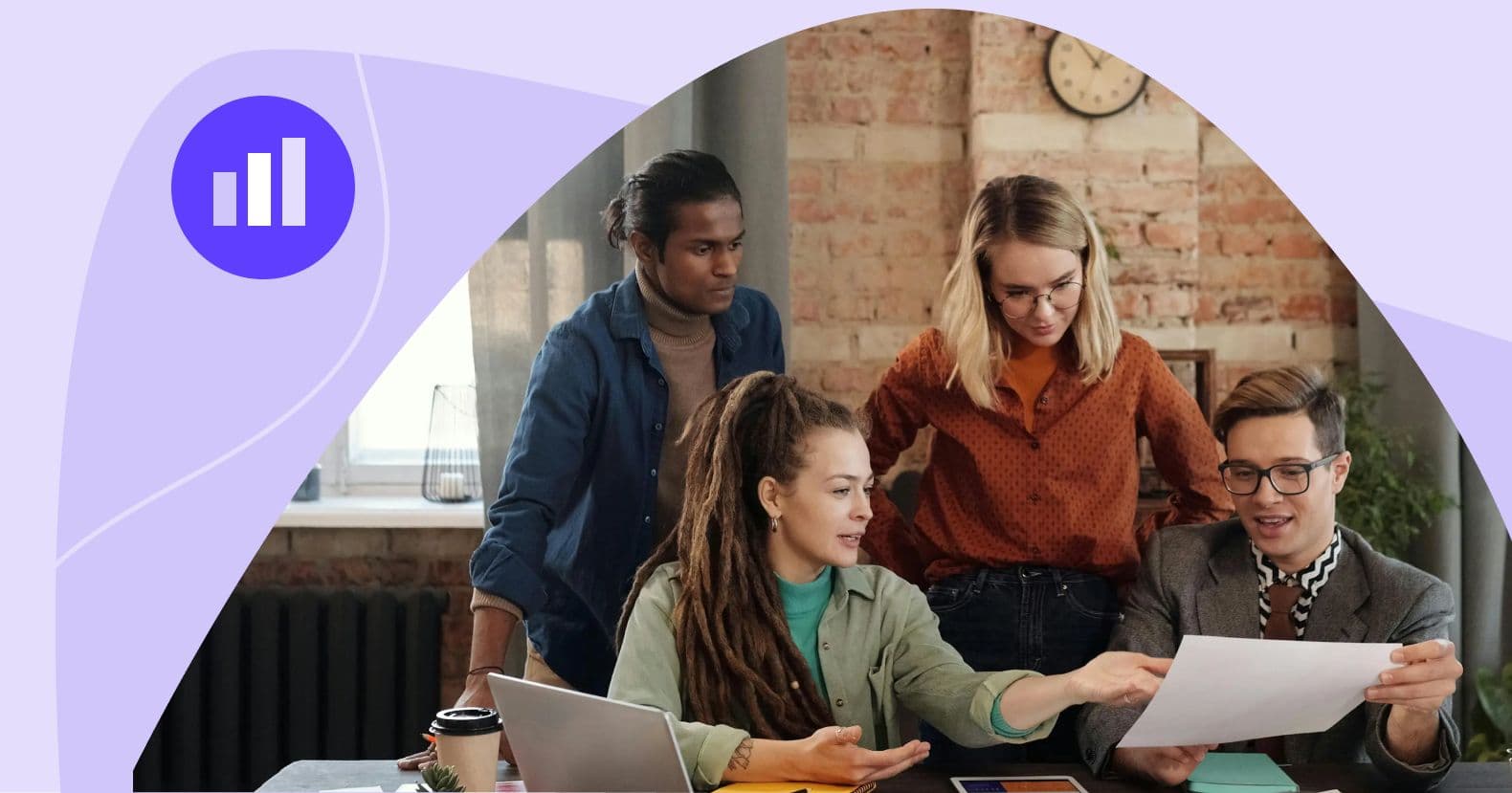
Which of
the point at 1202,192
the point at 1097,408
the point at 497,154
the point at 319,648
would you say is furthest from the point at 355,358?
the point at 1202,192

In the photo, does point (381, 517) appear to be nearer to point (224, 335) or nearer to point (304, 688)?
point (304, 688)

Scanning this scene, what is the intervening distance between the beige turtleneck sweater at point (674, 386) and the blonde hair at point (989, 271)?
361 mm

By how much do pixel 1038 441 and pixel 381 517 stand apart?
178 centimetres

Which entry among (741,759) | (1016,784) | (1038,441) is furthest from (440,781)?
(1038,441)

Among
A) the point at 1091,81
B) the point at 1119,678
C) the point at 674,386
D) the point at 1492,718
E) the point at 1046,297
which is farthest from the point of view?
the point at 1091,81

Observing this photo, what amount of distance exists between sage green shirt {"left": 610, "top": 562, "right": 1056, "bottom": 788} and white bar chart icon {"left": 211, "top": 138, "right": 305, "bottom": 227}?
2.02ft

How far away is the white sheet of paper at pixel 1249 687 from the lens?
141 centimetres

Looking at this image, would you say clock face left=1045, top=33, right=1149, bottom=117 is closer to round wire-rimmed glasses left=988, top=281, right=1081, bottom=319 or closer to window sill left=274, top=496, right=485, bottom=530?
round wire-rimmed glasses left=988, top=281, right=1081, bottom=319

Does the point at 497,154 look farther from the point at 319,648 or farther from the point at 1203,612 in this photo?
the point at 319,648

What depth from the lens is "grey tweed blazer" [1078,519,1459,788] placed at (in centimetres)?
158

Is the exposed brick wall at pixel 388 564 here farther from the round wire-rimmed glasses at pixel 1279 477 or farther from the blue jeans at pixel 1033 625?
the round wire-rimmed glasses at pixel 1279 477

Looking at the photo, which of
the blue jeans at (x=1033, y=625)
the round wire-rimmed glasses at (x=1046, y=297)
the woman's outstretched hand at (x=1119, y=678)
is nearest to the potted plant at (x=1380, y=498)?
the blue jeans at (x=1033, y=625)

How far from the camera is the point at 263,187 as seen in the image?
1.40 m

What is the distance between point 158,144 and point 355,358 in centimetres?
28
